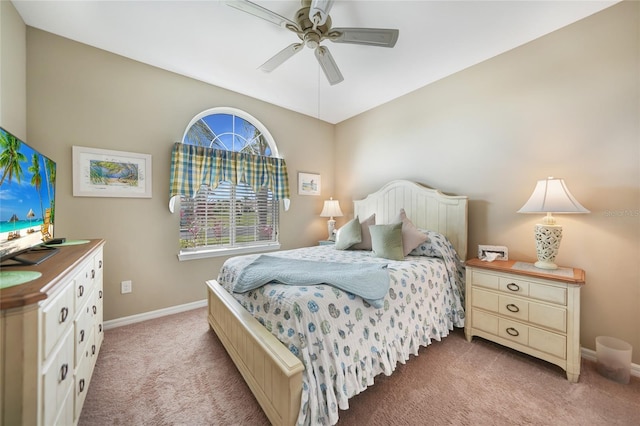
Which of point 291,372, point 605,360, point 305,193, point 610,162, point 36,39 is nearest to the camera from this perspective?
point 291,372

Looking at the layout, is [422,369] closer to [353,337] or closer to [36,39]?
[353,337]

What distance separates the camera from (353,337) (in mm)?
1428

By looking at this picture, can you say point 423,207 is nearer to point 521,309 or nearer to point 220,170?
point 521,309

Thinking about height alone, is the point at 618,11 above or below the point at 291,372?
above

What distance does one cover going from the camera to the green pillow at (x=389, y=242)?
91.4 inches

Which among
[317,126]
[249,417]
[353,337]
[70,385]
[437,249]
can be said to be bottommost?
[249,417]

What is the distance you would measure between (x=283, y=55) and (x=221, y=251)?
92.1 inches

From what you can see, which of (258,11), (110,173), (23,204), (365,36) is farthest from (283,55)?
(110,173)

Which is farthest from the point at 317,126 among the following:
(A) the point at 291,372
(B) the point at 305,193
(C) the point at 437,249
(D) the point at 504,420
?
(D) the point at 504,420

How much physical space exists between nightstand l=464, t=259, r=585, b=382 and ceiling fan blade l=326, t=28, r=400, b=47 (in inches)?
77.4

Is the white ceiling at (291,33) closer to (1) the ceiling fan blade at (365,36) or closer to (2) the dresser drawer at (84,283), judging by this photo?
(1) the ceiling fan blade at (365,36)

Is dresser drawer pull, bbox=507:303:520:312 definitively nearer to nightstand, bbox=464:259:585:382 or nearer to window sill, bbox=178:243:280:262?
nightstand, bbox=464:259:585:382

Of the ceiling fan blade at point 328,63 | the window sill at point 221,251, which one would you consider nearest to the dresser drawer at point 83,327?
the window sill at point 221,251

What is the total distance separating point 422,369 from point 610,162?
85.0 inches
